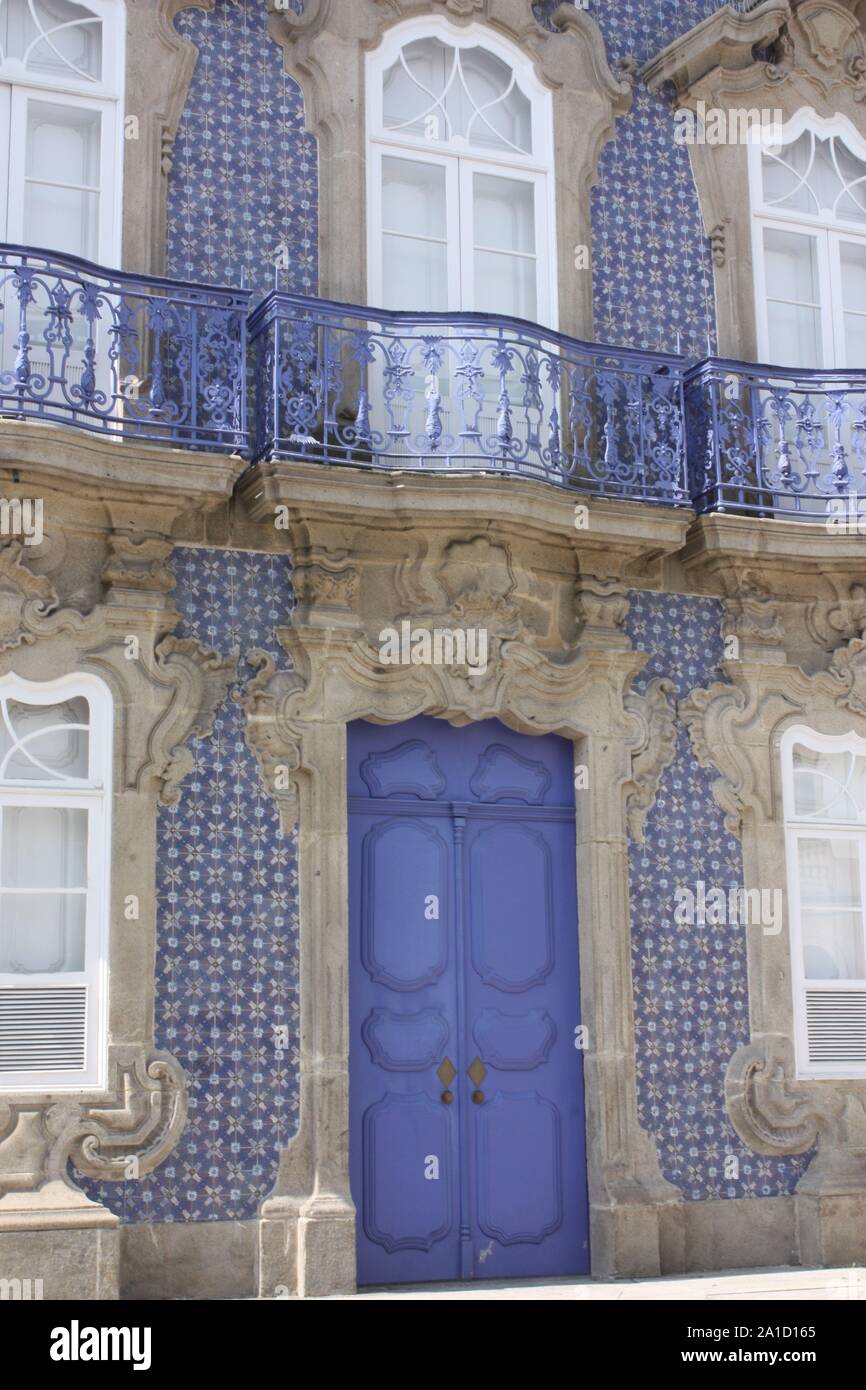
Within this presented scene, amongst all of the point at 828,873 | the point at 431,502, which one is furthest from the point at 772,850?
the point at 431,502

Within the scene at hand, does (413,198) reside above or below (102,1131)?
above

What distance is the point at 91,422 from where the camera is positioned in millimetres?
8867

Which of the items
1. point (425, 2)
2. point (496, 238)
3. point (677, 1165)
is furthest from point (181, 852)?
point (425, 2)

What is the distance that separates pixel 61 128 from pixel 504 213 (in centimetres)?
240

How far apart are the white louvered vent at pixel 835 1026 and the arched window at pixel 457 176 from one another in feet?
12.6

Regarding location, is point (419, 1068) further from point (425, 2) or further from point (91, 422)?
point (425, 2)

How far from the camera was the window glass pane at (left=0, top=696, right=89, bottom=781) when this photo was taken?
8.58 m

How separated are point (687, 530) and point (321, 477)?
2130mm

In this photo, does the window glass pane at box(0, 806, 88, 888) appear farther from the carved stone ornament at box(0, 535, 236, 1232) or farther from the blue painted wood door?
the blue painted wood door

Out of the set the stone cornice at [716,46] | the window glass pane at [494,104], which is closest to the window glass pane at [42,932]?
the window glass pane at [494,104]

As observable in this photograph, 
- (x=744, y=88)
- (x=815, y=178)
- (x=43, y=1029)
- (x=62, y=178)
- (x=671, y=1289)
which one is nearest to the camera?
(x=43, y=1029)

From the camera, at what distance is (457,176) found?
33.3 feet

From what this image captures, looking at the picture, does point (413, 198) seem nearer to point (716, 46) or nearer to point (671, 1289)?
point (716, 46)

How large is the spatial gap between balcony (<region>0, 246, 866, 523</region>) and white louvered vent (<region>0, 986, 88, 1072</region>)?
8.28 ft
